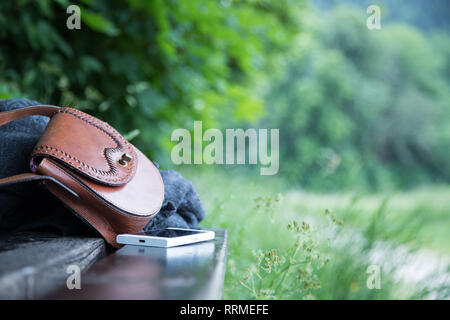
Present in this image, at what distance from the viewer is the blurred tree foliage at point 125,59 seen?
2092 mm

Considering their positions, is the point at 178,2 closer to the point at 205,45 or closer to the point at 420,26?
the point at 205,45

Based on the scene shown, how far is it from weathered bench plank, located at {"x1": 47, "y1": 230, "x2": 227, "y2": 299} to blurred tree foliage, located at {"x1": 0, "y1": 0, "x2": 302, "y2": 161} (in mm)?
1368

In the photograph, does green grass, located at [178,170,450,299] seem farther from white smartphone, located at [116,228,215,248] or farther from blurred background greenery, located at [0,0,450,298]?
white smartphone, located at [116,228,215,248]

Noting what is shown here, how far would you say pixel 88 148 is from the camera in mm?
820

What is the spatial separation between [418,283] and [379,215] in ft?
0.90

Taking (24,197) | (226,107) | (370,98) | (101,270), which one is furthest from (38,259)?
(370,98)

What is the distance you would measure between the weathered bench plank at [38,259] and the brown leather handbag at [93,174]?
0.06 metres

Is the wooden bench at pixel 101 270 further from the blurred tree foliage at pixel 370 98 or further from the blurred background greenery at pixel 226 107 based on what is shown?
the blurred tree foliage at pixel 370 98

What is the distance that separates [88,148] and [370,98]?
1664 centimetres

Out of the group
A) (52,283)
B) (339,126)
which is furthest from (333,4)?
(52,283)

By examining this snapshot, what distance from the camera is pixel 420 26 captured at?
17.2m

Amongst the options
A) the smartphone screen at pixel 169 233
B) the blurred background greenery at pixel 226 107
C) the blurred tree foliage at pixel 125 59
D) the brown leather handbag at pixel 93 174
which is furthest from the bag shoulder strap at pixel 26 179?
the blurred tree foliage at pixel 125 59

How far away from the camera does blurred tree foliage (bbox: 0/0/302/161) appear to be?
2092mm

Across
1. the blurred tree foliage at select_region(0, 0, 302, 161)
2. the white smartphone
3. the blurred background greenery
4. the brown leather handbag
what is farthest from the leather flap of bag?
the blurred tree foliage at select_region(0, 0, 302, 161)
